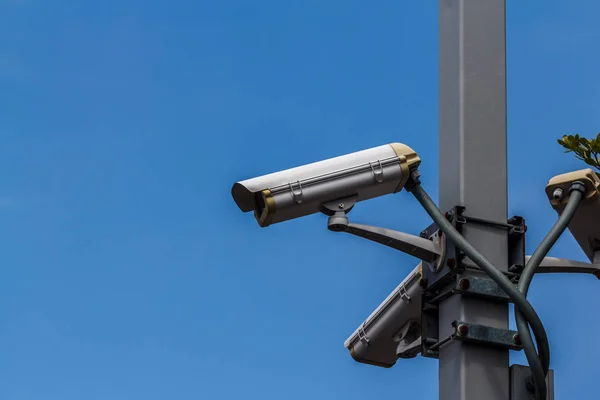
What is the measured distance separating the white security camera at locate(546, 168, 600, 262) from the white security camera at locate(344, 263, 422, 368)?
86 centimetres

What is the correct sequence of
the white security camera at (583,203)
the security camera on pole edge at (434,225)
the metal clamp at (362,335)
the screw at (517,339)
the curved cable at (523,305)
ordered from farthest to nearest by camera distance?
1. the metal clamp at (362,335)
2. the white security camera at (583,203)
3. the screw at (517,339)
4. the security camera on pole edge at (434,225)
5. the curved cable at (523,305)

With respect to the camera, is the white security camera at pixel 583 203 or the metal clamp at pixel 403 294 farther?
the metal clamp at pixel 403 294

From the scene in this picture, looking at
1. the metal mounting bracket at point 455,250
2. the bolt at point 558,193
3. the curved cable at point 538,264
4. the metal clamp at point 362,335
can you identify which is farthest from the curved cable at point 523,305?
the metal clamp at point 362,335

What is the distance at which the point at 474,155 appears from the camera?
675 cm

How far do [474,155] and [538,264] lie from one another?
75 centimetres

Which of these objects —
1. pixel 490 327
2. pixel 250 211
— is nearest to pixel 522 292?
pixel 490 327

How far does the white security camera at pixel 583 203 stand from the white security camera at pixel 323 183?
33.1 inches

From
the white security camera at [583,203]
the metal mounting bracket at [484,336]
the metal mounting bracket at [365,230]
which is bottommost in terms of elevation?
the metal mounting bracket at [484,336]

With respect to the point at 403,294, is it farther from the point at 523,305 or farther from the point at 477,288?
the point at 523,305

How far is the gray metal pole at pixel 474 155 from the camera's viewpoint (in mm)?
6324

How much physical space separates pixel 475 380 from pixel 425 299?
0.67m

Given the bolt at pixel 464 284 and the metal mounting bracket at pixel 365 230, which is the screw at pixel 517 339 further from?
the metal mounting bracket at pixel 365 230

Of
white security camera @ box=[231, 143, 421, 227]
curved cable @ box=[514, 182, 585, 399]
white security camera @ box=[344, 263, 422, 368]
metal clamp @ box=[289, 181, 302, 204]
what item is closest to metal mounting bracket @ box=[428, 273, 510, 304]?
curved cable @ box=[514, 182, 585, 399]

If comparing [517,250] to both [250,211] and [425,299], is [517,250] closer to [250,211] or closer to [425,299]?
[425,299]
